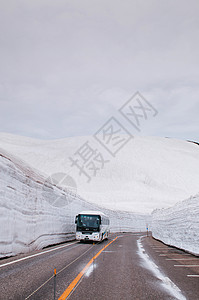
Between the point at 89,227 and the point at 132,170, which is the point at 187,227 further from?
the point at 132,170

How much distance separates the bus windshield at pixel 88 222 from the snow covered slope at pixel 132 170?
47189 mm

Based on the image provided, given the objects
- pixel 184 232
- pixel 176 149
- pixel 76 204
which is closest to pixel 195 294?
pixel 184 232

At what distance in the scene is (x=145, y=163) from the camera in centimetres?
11425

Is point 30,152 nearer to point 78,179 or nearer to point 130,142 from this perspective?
point 78,179

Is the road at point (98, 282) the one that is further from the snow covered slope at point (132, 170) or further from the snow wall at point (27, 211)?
the snow covered slope at point (132, 170)

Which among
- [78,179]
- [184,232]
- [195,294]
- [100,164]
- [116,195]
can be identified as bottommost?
[195,294]

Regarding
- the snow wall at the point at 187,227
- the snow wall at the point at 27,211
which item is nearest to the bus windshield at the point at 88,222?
the snow wall at the point at 27,211

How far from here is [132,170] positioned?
106 m

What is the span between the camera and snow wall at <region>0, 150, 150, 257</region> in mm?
11445

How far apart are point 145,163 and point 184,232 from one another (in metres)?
100

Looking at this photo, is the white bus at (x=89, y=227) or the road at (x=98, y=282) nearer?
the road at (x=98, y=282)

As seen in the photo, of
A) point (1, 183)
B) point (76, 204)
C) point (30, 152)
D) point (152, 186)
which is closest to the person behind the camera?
point (1, 183)

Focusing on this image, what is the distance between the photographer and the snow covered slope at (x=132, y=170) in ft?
278

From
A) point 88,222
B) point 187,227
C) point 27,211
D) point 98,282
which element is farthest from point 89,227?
point 98,282
